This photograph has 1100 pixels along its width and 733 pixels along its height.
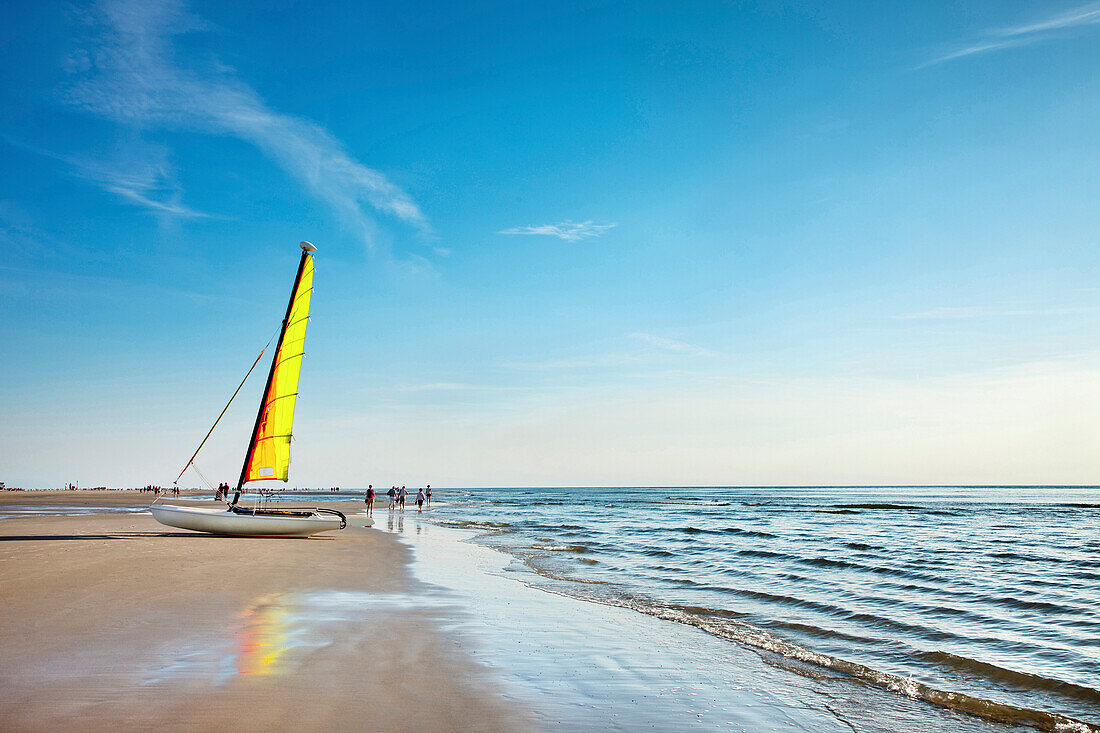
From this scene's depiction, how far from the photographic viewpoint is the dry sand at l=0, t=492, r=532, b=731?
16.4 ft

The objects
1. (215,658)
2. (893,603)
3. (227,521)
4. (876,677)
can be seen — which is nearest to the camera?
(215,658)

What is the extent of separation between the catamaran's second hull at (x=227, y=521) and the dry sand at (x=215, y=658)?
7060 mm

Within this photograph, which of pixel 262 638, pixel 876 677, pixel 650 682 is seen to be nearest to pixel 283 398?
pixel 262 638

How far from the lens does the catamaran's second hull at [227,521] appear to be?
805 inches

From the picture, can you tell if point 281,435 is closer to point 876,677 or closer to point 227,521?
point 227,521

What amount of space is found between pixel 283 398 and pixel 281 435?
4.23 ft

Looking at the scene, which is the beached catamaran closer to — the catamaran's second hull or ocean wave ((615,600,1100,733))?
the catamaran's second hull

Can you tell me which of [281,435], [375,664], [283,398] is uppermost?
[283,398]

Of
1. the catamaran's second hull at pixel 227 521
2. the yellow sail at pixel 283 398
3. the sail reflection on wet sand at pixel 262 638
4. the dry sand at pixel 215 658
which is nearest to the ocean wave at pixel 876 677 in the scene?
the dry sand at pixel 215 658

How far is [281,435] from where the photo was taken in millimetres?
22234

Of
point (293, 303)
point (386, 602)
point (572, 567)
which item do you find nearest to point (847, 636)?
point (386, 602)

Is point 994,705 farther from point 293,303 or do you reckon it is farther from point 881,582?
point 293,303

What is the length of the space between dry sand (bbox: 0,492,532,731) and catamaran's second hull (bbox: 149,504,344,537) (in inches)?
278

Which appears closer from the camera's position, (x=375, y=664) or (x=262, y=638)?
(x=375, y=664)
